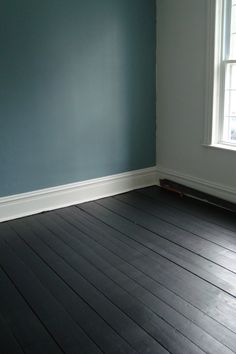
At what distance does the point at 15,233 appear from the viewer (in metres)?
3.46

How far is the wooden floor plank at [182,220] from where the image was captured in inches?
129

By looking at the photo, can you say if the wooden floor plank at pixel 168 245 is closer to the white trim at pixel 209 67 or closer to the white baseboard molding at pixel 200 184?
the white baseboard molding at pixel 200 184

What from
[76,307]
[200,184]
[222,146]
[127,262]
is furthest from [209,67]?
[76,307]

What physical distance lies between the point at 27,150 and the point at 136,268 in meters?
1.55

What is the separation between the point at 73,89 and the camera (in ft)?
12.7

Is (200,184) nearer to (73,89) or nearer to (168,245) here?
(168,245)

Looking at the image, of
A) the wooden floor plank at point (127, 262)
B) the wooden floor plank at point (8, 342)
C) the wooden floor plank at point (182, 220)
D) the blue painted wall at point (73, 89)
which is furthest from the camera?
the blue painted wall at point (73, 89)

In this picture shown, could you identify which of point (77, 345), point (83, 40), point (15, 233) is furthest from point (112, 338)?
point (83, 40)

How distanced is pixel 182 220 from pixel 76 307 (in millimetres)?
1529

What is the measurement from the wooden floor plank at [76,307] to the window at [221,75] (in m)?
1.99

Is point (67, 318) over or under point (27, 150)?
under

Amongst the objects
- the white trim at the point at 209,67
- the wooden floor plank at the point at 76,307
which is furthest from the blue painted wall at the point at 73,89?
the wooden floor plank at the point at 76,307

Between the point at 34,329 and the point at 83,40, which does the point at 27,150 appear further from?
the point at 34,329

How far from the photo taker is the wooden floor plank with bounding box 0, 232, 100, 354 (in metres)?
2.11
